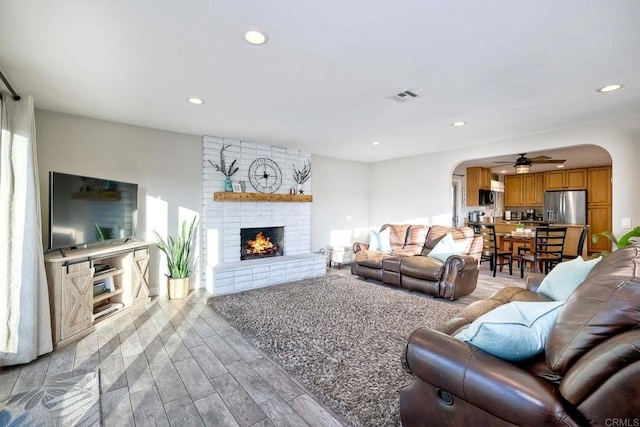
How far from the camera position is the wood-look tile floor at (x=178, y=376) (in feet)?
5.81

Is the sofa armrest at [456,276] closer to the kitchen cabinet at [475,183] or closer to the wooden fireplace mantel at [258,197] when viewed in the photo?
the wooden fireplace mantel at [258,197]

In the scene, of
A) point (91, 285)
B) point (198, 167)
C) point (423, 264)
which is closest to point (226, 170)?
point (198, 167)

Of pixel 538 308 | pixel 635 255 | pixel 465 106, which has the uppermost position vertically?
pixel 465 106

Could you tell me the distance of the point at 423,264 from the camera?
4.18 meters

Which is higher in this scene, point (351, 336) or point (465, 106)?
point (465, 106)

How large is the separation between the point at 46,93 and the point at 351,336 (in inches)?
151

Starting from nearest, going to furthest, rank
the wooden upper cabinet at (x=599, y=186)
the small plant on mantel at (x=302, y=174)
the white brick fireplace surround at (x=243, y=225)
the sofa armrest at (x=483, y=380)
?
the sofa armrest at (x=483, y=380)
the white brick fireplace surround at (x=243, y=225)
the small plant on mantel at (x=302, y=174)
the wooden upper cabinet at (x=599, y=186)

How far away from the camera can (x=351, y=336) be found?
279cm

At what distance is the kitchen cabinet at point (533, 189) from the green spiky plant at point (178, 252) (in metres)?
8.98

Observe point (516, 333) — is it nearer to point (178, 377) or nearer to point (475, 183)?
point (178, 377)

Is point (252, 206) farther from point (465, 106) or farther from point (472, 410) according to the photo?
point (472, 410)

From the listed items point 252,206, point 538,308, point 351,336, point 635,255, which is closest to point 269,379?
point 351,336

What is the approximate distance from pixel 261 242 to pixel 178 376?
3228mm

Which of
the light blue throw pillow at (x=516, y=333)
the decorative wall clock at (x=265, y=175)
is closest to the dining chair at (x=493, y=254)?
the decorative wall clock at (x=265, y=175)
